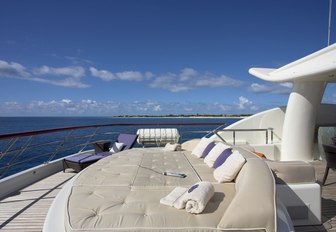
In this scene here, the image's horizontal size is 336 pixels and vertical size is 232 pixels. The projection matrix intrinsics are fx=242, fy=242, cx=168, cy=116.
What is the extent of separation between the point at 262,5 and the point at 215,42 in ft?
11.0

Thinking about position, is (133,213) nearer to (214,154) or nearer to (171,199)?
(171,199)

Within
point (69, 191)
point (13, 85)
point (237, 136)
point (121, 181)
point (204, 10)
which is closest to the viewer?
point (69, 191)

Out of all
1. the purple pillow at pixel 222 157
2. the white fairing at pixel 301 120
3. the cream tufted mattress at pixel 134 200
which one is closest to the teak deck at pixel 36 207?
the cream tufted mattress at pixel 134 200

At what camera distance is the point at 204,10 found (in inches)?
343

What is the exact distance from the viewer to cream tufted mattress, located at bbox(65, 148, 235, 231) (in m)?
1.53

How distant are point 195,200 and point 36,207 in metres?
2.15

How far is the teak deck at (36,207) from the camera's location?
94.1 inches

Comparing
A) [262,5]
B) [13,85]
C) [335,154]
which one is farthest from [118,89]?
[335,154]

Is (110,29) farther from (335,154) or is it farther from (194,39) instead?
(335,154)

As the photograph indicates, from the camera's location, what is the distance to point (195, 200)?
168 centimetres

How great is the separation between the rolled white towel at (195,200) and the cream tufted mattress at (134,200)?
0.04m

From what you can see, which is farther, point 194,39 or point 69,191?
point 194,39

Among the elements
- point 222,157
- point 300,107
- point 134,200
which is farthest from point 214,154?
point 300,107

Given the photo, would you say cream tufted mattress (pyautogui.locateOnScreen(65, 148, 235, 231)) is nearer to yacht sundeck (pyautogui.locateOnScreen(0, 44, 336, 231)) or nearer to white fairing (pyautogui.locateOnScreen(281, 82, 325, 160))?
yacht sundeck (pyautogui.locateOnScreen(0, 44, 336, 231))
